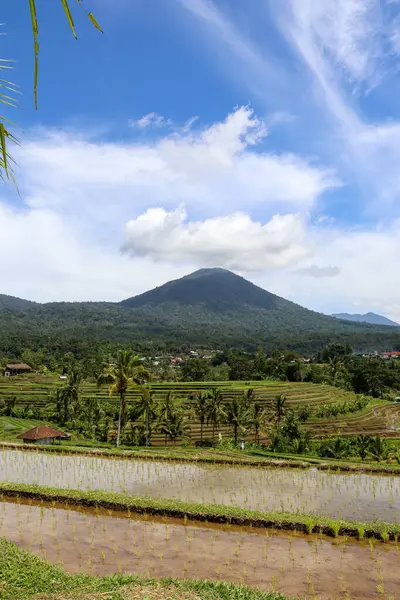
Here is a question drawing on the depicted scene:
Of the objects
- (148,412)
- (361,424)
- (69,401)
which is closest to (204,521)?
(148,412)

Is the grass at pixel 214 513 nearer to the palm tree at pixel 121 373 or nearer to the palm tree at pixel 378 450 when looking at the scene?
the palm tree at pixel 121 373

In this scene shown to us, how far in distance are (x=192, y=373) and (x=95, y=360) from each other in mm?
24547

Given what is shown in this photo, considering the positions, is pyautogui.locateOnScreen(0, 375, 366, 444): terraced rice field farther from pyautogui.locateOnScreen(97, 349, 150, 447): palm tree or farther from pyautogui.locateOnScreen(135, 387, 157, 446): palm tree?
pyautogui.locateOnScreen(97, 349, 150, 447): palm tree

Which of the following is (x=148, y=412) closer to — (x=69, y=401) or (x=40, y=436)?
(x=40, y=436)

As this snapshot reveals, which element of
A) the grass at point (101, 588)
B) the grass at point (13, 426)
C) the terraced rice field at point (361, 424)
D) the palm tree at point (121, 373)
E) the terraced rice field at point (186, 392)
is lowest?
the terraced rice field at point (361, 424)

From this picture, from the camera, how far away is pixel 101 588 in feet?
25.4

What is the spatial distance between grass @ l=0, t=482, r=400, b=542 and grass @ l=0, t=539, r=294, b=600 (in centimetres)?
517

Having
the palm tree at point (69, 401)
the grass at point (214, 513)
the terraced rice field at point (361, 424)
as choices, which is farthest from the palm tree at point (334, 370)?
the grass at point (214, 513)

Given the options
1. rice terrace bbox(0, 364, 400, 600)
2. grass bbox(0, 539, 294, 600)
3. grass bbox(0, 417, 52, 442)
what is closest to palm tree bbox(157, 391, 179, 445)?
grass bbox(0, 417, 52, 442)

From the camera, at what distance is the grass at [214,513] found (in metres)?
12.3

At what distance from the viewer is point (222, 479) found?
761 inches

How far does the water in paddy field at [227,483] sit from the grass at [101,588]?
22.9ft

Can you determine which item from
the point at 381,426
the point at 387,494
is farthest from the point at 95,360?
the point at 387,494

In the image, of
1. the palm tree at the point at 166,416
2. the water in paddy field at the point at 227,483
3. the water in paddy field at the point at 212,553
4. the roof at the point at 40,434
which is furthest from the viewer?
the palm tree at the point at 166,416
